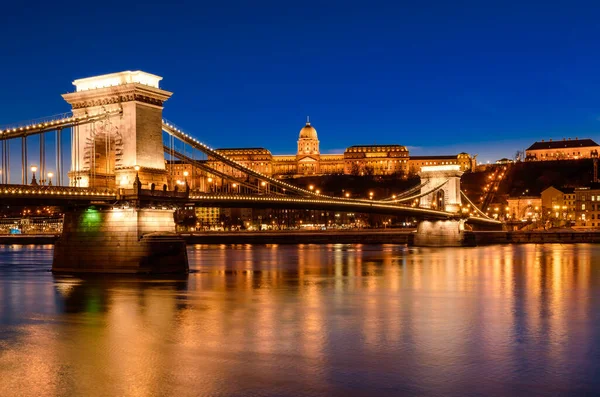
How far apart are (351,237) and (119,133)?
191 ft

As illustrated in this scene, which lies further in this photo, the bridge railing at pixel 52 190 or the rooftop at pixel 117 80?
the rooftop at pixel 117 80

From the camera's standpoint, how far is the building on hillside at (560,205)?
110812mm

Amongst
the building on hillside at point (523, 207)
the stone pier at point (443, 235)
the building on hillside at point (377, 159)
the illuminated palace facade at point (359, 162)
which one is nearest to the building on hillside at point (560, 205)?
the building on hillside at point (523, 207)

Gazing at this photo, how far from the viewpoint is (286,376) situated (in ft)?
51.4

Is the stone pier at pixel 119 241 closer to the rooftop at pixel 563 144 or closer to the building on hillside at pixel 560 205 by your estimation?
the building on hillside at pixel 560 205

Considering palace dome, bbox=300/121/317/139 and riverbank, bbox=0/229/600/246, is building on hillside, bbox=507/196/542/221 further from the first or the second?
palace dome, bbox=300/121/317/139

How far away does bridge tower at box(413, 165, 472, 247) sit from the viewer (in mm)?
72250

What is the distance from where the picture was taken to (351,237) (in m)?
90.4

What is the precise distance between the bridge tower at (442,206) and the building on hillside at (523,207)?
47222 millimetres

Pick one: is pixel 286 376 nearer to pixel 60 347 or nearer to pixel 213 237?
pixel 60 347

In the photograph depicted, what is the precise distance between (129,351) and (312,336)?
16.6ft

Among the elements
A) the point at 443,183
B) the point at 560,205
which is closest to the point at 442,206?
the point at 443,183

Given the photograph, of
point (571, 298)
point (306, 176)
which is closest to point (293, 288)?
point (571, 298)

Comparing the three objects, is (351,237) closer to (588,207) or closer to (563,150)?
(588,207)
